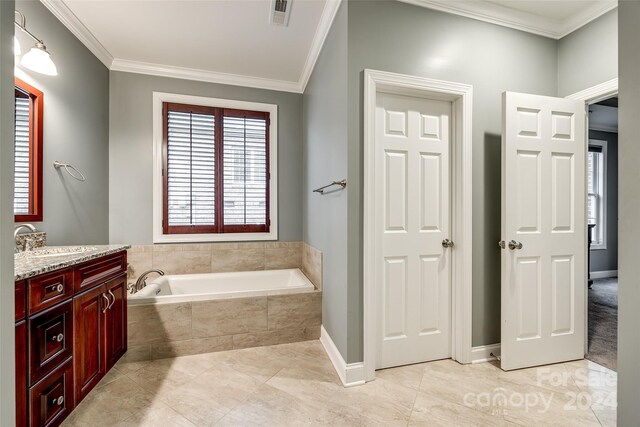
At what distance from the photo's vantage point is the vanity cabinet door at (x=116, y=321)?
1.91 metres

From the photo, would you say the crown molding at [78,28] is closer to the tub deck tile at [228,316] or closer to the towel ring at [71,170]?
the towel ring at [71,170]

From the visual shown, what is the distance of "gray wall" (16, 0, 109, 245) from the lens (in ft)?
6.86

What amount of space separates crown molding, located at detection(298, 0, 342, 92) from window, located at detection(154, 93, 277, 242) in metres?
0.59

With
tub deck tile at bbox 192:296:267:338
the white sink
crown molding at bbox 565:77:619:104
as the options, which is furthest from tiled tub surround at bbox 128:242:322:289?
crown molding at bbox 565:77:619:104

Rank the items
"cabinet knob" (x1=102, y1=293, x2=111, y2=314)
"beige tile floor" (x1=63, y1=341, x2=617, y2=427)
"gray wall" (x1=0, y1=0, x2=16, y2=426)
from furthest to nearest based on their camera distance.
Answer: "cabinet knob" (x1=102, y1=293, x2=111, y2=314) → "beige tile floor" (x1=63, y1=341, x2=617, y2=427) → "gray wall" (x1=0, y1=0, x2=16, y2=426)

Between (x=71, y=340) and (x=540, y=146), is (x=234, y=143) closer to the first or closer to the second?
(x=71, y=340)

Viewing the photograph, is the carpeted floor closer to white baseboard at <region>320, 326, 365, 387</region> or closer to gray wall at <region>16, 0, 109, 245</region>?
white baseboard at <region>320, 326, 365, 387</region>

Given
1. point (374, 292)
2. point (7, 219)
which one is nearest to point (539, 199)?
point (374, 292)

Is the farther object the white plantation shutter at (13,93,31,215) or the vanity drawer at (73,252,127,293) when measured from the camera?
the white plantation shutter at (13,93,31,215)

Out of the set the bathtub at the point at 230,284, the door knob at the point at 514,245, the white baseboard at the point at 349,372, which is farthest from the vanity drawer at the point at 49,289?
the door knob at the point at 514,245

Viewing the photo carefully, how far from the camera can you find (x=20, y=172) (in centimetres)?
191

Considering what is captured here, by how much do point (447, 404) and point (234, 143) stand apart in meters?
3.10

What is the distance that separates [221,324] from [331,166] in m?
1.60

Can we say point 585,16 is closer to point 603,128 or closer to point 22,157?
point 603,128
